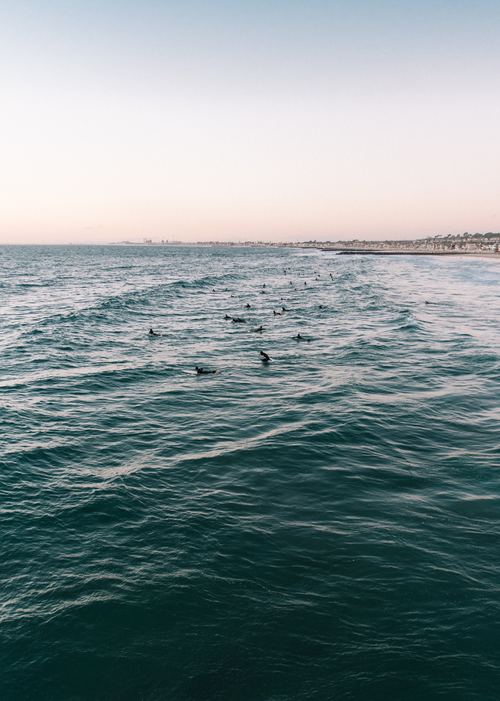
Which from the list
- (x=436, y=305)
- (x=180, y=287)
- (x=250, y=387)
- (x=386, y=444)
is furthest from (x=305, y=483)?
(x=180, y=287)

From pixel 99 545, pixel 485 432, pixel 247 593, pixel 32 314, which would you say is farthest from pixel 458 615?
pixel 32 314

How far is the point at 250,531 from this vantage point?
41.2 feet

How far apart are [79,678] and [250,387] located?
60.3ft

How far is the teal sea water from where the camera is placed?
28.5ft

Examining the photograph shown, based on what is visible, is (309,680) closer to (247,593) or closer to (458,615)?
(247,593)

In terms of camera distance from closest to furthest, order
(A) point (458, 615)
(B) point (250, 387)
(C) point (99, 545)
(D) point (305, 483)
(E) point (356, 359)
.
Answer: (A) point (458, 615), (C) point (99, 545), (D) point (305, 483), (B) point (250, 387), (E) point (356, 359)

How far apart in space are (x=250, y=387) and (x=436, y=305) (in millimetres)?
40526

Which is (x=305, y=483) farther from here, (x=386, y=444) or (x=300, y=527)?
(x=386, y=444)

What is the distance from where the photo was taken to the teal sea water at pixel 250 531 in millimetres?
8688

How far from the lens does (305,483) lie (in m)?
15.5

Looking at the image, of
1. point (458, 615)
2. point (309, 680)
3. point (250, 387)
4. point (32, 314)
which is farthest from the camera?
point (32, 314)

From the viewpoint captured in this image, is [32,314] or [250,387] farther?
[32,314]

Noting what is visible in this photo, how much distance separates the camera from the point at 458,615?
9.85m

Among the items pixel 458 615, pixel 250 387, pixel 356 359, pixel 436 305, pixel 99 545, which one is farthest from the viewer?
pixel 436 305
